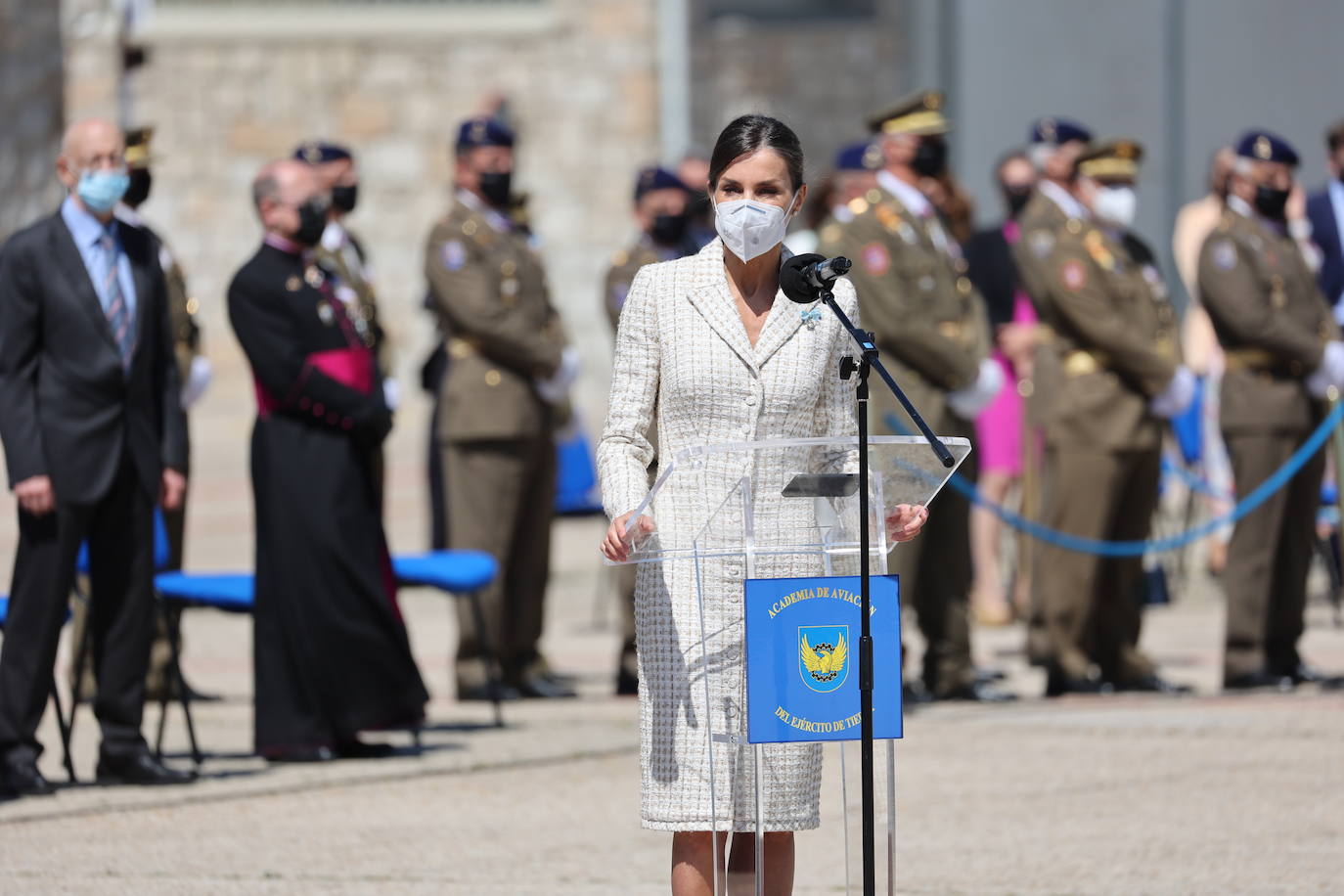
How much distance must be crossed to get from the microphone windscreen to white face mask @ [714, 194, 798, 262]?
12 cm

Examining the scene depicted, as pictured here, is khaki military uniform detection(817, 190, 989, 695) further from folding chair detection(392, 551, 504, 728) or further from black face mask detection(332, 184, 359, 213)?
black face mask detection(332, 184, 359, 213)

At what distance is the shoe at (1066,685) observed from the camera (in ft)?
33.3

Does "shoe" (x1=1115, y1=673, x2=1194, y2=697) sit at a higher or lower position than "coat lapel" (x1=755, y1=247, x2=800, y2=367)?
lower

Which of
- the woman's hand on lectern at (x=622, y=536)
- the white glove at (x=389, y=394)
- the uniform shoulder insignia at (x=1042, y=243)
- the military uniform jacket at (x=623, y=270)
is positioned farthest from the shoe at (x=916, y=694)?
the woman's hand on lectern at (x=622, y=536)

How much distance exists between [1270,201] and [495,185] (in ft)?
10.1

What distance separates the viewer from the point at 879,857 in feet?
20.8

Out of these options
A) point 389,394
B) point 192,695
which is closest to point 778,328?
point 389,394

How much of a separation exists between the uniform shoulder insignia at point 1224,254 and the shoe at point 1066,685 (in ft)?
5.59

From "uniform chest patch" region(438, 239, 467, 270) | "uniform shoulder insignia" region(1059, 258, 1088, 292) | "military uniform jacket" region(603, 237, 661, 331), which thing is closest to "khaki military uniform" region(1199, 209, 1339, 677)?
"uniform shoulder insignia" region(1059, 258, 1088, 292)

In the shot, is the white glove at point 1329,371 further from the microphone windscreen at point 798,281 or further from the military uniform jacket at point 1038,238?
the microphone windscreen at point 798,281

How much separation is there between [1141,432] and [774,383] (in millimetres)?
5442

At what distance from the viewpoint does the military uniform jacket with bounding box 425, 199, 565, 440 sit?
10258mm

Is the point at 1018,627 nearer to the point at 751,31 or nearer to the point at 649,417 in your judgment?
the point at 649,417

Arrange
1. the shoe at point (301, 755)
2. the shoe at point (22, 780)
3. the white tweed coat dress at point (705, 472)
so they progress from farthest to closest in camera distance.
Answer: the shoe at point (301, 755) → the shoe at point (22, 780) → the white tweed coat dress at point (705, 472)
